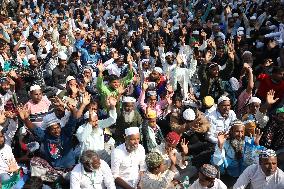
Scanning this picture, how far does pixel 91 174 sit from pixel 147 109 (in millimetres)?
1799

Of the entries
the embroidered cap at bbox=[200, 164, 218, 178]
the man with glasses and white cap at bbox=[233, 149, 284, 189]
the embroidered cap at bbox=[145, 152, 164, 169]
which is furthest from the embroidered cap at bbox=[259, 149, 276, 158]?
the embroidered cap at bbox=[145, 152, 164, 169]

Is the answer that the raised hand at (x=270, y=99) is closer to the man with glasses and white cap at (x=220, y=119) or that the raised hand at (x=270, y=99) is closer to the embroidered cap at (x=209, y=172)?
the man with glasses and white cap at (x=220, y=119)

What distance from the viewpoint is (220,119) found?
6734 millimetres

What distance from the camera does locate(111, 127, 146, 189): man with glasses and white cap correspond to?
5480 millimetres

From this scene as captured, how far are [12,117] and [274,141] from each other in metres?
4.03

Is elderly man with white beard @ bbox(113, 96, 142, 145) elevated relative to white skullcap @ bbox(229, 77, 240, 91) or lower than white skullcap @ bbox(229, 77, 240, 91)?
elevated

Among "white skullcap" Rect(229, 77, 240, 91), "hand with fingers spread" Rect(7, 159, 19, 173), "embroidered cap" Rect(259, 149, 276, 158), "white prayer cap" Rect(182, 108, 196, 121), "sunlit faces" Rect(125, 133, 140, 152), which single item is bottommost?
"hand with fingers spread" Rect(7, 159, 19, 173)

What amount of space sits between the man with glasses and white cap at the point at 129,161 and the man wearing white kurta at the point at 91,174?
27cm

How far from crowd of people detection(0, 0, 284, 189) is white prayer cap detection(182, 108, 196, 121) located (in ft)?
0.08

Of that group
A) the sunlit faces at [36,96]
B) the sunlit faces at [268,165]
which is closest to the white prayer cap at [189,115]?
the sunlit faces at [268,165]

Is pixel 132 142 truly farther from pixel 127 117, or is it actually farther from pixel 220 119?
pixel 220 119

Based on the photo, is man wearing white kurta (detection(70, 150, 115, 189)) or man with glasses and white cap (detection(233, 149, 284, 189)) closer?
man with glasses and white cap (detection(233, 149, 284, 189))

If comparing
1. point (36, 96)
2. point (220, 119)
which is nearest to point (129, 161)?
point (220, 119)

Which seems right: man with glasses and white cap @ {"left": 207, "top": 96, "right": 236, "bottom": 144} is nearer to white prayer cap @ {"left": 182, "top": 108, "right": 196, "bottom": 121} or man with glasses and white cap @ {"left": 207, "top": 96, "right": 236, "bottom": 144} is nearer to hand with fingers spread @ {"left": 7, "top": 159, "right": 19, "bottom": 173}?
white prayer cap @ {"left": 182, "top": 108, "right": 196, "bottom": 121}
